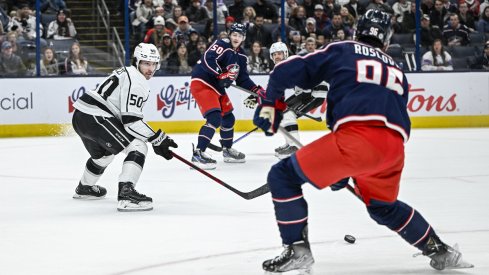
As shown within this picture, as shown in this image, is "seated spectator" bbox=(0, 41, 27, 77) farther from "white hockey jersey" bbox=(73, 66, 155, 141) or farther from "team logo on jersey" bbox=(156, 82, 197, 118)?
"white hockey jersey" bbox=(73, 66, 155, 141)

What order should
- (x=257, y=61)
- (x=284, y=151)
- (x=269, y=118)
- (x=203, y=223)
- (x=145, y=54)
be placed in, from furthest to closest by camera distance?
(x=257, y=61), (x=284, y=151), (x=145, y=54), (x=203, y=223), (x=269, y=118)

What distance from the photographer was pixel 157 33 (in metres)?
12.0

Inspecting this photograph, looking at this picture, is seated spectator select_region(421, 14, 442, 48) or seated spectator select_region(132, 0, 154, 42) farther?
seated spectator select_region(421, 14, 442, 48)

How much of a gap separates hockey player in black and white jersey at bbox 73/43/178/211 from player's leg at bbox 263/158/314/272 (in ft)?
6.44

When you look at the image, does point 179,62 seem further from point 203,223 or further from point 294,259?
point 294,259

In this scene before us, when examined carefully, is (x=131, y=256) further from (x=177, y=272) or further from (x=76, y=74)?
(x=76, y=74)

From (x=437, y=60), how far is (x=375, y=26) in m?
8.61

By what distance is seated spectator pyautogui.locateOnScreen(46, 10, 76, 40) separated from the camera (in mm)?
11805

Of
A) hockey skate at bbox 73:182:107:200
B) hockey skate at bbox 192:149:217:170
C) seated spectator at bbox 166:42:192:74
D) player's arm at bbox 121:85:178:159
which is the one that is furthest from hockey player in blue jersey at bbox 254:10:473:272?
seated spectator at bbox 166:42:192:74

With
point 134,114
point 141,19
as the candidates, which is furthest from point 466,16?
point 134,114

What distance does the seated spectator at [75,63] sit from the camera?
11.5 m

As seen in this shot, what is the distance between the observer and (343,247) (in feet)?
15.0

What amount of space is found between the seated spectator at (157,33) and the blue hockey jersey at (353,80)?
8266 mm

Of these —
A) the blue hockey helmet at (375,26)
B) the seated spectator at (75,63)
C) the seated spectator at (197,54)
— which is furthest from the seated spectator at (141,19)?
the blue hockey helmet at (375,26)
